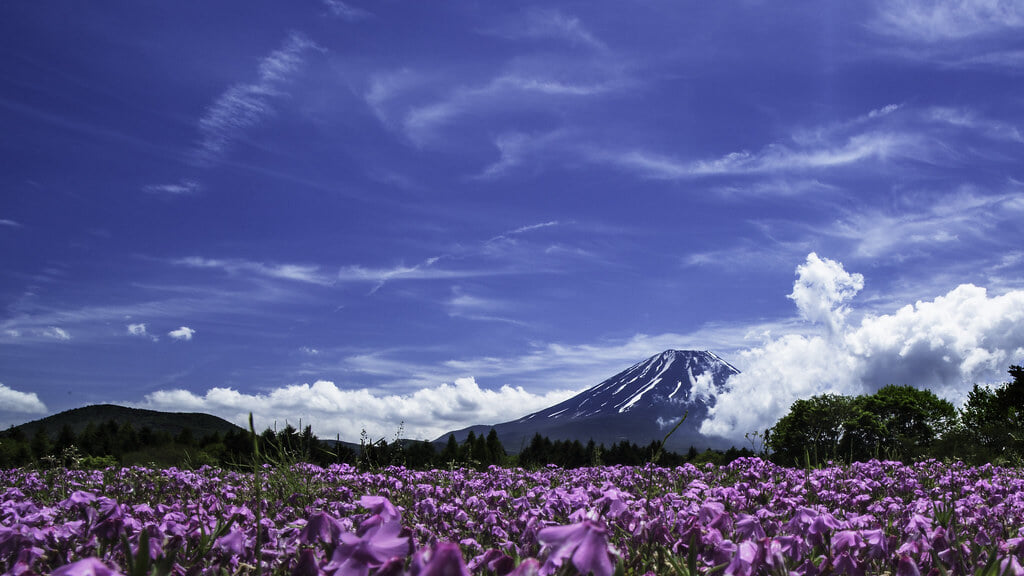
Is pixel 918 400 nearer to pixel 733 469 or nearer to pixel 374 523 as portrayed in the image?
pixel 733 469

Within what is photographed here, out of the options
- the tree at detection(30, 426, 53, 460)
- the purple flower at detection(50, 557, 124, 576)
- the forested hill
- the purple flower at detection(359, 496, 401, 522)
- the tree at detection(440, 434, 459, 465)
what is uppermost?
the forested hill

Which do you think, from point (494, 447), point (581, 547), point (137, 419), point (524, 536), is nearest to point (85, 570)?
point (581, 547)

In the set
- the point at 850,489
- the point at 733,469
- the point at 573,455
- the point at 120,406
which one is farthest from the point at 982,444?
the point at 120,406

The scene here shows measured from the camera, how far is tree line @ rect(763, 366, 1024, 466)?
1858cm

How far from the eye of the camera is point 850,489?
5695mm

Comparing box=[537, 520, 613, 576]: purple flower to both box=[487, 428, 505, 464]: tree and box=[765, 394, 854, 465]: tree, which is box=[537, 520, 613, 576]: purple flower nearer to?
box=[487, 428, 505, 464]: tree

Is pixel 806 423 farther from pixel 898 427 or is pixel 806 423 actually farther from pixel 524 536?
pixel 524 536

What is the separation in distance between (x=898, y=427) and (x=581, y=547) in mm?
35453

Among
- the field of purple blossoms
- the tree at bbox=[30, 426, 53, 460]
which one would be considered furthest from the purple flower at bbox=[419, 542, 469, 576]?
the tree at bbox=[30, 426, 53, 460]

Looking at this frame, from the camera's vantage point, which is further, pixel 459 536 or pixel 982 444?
pixel 982 444

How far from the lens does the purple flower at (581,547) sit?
56.6 inches

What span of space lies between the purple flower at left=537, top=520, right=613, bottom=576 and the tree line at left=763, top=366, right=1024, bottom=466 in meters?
16.4

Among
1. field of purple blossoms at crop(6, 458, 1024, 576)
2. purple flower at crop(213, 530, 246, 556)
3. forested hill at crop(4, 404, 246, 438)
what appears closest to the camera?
field of purple blossoms at crop(6, 458, 1024, 576)

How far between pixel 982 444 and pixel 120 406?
409 ft
